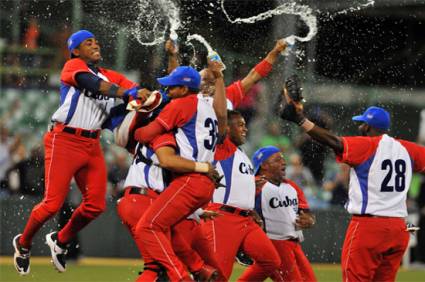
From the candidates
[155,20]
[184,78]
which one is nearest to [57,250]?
[184,78]

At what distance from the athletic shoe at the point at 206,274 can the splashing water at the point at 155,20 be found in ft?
19.4

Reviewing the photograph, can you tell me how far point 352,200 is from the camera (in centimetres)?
959

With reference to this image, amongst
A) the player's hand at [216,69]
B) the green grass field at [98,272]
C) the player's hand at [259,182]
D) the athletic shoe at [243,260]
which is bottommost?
the green grass field at [98,272]

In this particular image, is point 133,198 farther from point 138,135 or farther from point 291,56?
point 291,56

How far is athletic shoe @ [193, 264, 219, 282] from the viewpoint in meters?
8.91

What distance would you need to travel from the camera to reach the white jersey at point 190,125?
338 inches

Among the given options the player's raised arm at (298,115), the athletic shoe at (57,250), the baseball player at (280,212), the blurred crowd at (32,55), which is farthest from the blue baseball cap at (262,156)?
the blurred crowd at (32,55)

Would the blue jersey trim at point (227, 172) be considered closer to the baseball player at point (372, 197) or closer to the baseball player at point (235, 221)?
the baseball player at point (235, 221)

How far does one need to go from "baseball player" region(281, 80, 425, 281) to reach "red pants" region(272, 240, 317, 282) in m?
1.34

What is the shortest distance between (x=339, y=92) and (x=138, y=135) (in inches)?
430

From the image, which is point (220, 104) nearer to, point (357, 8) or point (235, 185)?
point (235, 185)

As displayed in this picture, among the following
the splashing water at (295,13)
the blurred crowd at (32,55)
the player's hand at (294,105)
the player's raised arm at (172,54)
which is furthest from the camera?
the blurred crowd at (32,55)

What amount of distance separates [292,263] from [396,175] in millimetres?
1877

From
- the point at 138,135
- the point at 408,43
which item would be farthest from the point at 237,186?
the point at 408,43
